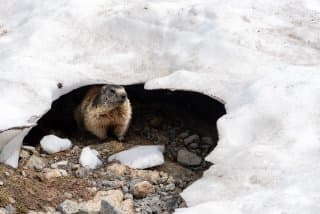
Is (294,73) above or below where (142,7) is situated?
below

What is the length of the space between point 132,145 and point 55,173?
3.53 feet

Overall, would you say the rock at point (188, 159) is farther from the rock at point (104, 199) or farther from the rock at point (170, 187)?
the rock at point (104, 199)

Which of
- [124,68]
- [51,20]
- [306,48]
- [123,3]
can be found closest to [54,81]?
[124,68]

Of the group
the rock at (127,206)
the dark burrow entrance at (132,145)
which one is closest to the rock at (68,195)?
the dark burrow entrance at (132,145)

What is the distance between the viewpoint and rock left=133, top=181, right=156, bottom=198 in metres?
5.44

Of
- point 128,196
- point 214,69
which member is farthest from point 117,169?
point 214,69

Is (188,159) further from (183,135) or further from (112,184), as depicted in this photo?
(112,184)

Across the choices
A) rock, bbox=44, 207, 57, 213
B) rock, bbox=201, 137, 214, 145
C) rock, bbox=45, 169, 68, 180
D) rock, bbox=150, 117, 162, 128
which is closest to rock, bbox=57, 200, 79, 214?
rock, bbox=44, 207, 57, 213

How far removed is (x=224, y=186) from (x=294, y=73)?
5.87ft

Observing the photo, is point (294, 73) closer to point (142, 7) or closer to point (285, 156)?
point (285, 156)

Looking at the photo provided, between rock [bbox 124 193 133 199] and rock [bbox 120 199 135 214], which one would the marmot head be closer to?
rock [bbox 124 193 133 199]

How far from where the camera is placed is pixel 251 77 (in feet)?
20.4

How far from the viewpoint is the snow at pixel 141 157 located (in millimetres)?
5871

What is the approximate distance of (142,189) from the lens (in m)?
5.45
